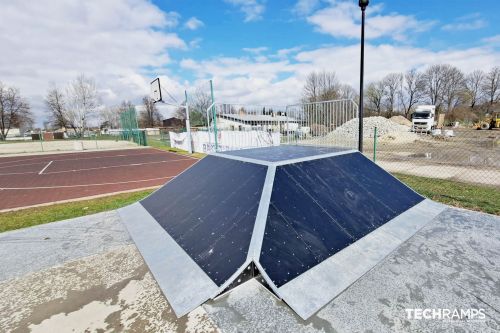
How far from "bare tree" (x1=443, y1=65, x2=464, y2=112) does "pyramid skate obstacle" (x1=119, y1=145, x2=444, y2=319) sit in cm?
7386

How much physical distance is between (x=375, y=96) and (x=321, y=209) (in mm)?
72838

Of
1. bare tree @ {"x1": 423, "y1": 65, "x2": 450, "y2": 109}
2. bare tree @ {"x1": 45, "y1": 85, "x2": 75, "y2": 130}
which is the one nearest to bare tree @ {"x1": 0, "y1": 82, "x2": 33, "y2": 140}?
bare tree @ {"x1": 45, "y1": 85, "x2": 75, "y2": 130}

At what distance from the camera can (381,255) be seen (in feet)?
9.57

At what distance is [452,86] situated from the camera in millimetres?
59938

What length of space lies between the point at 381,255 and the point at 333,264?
0.71 metres

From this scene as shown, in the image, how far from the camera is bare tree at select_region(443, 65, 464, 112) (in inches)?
2327

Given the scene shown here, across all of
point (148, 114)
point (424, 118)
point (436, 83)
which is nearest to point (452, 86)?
point (436, 83)

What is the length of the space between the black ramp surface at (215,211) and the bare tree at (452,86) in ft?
246

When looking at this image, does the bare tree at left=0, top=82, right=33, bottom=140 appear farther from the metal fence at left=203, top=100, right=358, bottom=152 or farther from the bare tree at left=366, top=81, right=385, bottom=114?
the bare tree at left=366, top=81, right=385, bottom=114

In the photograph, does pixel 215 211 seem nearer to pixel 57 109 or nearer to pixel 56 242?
pixel 56 242

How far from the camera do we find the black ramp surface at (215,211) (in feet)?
8.68

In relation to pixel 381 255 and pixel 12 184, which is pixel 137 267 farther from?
pixel 12 184

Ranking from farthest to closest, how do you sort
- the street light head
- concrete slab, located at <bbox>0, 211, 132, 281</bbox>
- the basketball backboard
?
1. the basketball backboard
2. the street light head
3. concrete slab, located at <bbox>0, 211, 132, 281</bbox>

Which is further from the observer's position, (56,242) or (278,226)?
(56,242)
